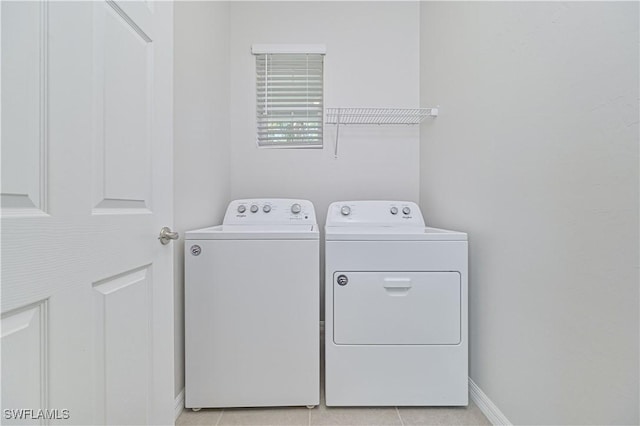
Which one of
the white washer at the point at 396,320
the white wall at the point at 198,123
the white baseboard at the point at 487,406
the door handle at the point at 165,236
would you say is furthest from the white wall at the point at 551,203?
the white wall at the point at 198,123

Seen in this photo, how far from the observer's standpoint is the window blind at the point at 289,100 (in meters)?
2.15

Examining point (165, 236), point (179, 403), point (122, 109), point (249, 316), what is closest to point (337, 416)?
point (249, 316)

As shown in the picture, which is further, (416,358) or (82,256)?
(416,358)

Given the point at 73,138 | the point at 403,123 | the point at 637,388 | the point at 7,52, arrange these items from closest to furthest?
the point at 7,52 < the point at 73,138 < the point at 637,388 < the point at 403,123

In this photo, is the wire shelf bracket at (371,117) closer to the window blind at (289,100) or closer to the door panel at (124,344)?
the window blind at (289,100)

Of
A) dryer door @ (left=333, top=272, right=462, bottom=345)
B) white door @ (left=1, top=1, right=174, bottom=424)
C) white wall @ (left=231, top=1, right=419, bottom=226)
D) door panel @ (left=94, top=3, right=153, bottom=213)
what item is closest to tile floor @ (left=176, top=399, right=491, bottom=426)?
dryer door @ (left=333, top=272, right=462, bottom=345)

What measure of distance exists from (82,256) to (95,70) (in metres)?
0.43

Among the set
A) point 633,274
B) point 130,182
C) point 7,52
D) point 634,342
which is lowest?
point 634,342

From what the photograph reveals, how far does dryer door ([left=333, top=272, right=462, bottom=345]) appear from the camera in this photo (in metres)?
1.39

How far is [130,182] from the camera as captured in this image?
2.64 ft

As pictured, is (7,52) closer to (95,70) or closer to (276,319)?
(95,70)

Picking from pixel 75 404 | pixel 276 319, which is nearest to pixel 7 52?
pixel 75 404

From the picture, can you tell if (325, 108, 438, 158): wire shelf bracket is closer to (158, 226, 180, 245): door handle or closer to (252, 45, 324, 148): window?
(252, 45, 324, 148): window

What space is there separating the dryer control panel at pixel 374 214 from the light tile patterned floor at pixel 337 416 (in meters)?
1.01
